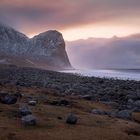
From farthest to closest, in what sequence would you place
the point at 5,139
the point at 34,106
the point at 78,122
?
the point at 34,106 → the point at 78,122 → the point at 5,139

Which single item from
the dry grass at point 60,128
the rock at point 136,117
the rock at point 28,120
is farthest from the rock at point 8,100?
the rock at point 136,117

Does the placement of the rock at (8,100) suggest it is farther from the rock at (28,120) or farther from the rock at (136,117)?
the rock at (136,117)

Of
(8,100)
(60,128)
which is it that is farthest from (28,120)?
(8,100)

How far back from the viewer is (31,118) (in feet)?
53.9

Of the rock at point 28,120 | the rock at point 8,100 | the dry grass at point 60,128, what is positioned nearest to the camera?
the dry grass at point 60,128

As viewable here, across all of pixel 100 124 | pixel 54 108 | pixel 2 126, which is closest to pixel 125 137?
pixel 100 124

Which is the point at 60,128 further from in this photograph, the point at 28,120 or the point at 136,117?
the point at 136,117

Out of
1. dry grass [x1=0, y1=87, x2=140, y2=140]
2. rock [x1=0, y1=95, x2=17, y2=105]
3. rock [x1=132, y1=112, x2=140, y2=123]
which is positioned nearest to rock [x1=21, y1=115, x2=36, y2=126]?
dry grass [x1=0, y1=87, x2=140, y2=140]

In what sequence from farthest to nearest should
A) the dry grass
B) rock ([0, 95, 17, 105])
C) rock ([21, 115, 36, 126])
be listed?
rock ([0, 95, 17, 105]), rock ([21, 115, 36, 126]), the dry grass

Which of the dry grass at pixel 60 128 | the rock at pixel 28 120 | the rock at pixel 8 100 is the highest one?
the rock at pixel 8 100

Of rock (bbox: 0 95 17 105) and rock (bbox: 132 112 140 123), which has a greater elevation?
rock (bbox: 0 95 17 105)

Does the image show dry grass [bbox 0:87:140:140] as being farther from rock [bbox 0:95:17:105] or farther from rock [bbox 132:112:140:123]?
rock [bbox 132:112:140:123]

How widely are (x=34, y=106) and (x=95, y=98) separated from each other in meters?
9.59

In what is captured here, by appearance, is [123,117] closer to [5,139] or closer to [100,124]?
[100,124]
